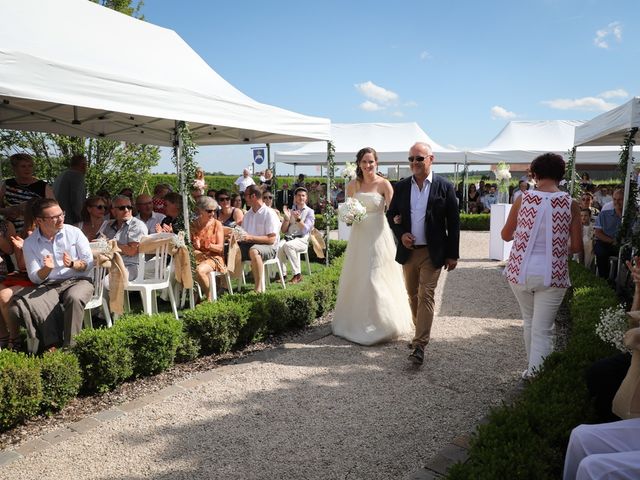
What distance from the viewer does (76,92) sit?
4.39 m

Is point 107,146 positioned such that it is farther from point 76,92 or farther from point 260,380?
point 260,380

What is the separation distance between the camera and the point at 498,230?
11.0 metres

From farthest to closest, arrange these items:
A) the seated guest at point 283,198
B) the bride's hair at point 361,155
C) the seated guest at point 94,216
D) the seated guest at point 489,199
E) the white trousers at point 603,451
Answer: the seated guest at point 489,199 → the seated guest at point 283,198 → the seated guest at point 94,216 → the bride's hair at point 361,155 → the white trousers at point 603,451

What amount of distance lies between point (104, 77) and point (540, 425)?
447 cm

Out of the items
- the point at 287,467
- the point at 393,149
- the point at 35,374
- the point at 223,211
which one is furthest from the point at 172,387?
the point at 393,149

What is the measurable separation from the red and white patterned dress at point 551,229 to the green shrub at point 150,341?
9.95ft

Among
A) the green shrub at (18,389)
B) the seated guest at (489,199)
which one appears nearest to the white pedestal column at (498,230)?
the green shrub at (18,389)

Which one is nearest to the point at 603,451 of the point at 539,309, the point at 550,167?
the point at 539,309

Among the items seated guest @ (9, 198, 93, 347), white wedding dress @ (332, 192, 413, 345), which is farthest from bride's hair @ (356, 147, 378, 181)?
seated guest @ (9, 198, 93, 347)

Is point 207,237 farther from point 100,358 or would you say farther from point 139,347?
point 100,358

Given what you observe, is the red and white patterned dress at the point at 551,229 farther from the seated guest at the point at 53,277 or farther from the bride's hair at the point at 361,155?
the seated guest at the point at 53,277

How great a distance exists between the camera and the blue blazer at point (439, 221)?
4480 millimetres

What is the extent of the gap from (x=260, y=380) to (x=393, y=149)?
669 inches

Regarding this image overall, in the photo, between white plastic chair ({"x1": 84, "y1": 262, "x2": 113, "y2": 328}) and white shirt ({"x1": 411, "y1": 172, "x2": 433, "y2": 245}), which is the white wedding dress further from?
white plastic chair ({"x1": 84, "y1": 262, "x2": 113, "y2": 328})
